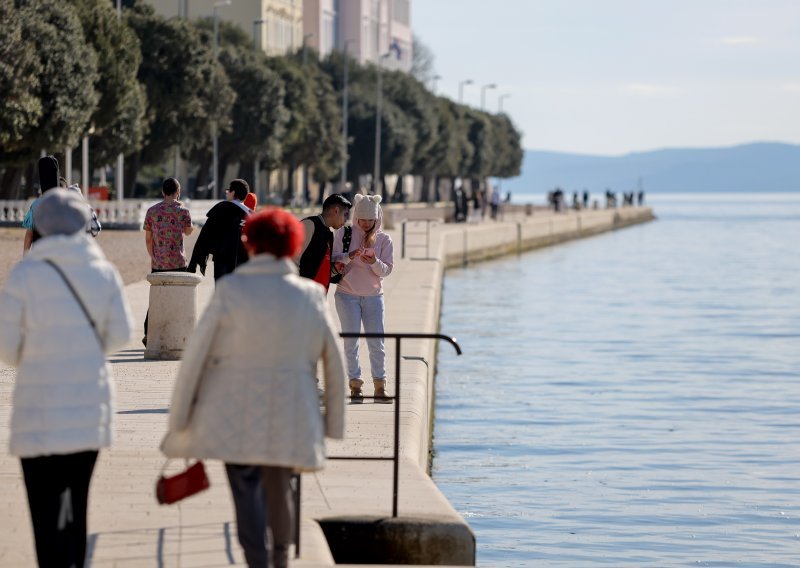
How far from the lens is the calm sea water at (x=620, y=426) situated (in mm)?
14281

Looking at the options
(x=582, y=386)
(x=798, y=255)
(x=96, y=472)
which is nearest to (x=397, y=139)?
(x=798, y=255)

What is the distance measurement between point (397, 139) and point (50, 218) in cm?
9114

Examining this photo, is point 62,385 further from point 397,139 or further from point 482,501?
point 397,139

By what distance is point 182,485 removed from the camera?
7.00m

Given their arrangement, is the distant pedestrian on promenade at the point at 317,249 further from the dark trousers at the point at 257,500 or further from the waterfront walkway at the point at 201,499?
the dark trousers at the point at 257,500

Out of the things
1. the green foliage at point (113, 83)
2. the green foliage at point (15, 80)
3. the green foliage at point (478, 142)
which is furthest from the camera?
the green foliage at point (478, 142)

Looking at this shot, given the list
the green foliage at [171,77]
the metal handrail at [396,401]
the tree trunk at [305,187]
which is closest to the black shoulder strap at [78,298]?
the metal handrail at [396,401]

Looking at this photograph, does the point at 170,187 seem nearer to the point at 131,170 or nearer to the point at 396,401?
the point at 396,401

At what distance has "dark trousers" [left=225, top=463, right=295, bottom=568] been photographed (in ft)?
22.4

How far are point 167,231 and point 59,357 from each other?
9390 millimetres

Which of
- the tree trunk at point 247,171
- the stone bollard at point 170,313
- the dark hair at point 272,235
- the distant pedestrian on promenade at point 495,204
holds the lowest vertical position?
the distant pedestrian on promenade at point 495,204

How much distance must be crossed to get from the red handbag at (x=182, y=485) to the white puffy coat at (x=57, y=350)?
31 centimetres

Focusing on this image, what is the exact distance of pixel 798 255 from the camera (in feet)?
265

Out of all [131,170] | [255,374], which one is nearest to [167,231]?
[255,374]
